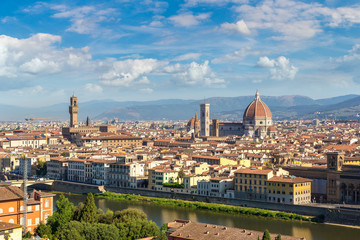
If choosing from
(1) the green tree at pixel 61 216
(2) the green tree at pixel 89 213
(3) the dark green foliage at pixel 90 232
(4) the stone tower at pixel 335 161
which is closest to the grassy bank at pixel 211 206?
(4) the stone tower at pixel 335 161

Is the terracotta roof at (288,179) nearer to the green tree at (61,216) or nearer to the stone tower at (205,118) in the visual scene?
the green tree at (61,216)

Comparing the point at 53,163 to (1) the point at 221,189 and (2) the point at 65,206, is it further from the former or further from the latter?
(2) the point at 65,206

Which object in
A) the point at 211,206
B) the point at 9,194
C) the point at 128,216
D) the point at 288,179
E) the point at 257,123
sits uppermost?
the point at 257,123

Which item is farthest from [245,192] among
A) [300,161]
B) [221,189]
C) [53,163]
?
[53,163]

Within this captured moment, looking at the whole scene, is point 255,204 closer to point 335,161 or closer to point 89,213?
point 335,161

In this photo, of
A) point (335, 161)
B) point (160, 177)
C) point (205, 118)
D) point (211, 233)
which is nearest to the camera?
point (211, 233)

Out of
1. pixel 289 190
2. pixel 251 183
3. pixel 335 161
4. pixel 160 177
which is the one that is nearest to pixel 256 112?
pixel 160 177

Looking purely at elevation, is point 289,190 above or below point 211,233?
above
